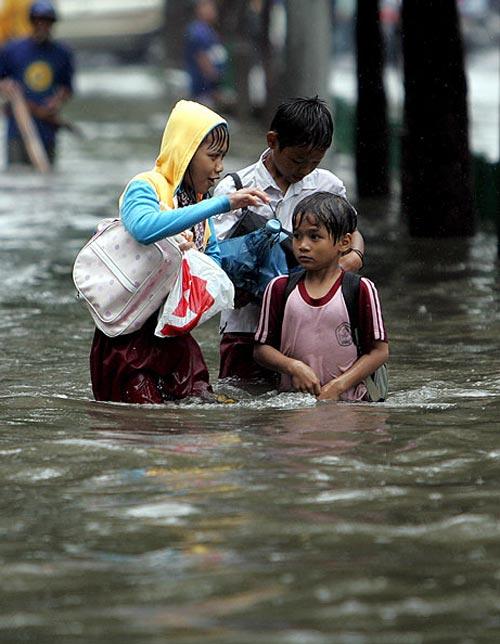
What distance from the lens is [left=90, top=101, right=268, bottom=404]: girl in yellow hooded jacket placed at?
272 inches

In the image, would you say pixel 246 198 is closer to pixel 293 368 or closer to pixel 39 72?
pixel 293 368

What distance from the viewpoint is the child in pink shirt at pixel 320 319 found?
23.5 ft

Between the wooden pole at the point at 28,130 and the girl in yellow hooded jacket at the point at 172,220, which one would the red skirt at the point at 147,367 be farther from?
the wooden pole at the point at 28,130

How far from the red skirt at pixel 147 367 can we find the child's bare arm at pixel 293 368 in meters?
0.33

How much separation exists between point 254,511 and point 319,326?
5.59ft

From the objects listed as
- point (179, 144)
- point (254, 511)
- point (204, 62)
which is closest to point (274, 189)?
point (179, 144)

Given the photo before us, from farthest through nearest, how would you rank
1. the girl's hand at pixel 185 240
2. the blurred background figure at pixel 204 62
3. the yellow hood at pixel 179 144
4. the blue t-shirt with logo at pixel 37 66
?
1. the blurred background figure at pixel 204 62
2. the blue t-shirt with logo at pixel 37 66
3. the girl's hand at pixel 185 240
4. the yellow hood at pixel 179 144

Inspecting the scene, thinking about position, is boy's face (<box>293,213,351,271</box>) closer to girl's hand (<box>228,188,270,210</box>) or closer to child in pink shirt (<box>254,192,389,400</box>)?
child in pink shirt (<box>254,192,389,400</box>)

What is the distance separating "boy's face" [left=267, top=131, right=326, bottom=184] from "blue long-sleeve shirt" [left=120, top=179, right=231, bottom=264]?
2.02 feet

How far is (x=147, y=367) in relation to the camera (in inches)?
292

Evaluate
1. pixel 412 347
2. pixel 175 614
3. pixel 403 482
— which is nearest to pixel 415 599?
pixel 175 614

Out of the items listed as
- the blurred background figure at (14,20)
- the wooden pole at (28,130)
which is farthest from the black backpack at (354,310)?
the blurred background figure at (14,20)

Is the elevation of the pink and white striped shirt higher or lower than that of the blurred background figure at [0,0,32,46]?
lower

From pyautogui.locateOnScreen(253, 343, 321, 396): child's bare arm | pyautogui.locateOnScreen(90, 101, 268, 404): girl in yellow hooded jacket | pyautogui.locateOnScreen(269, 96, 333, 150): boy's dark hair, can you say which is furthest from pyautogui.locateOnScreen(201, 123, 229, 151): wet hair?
pyautogui.locateOnScreen(253, 343, 321, 396): child's bare arm
